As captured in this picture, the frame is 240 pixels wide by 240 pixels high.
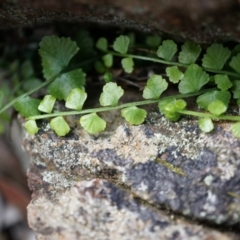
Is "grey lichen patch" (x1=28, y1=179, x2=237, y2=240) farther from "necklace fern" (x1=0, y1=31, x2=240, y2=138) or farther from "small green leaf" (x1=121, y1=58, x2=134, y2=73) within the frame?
"small green leaf" (x1=121, y1=58, x2=134, y2=73)

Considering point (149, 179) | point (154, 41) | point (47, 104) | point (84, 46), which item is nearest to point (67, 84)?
point (47, 104)

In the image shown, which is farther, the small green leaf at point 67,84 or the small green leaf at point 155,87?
the small green leaf at point 67,84

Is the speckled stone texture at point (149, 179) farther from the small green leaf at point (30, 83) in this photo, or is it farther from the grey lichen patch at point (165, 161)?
the small green leaf at point (30, 83)

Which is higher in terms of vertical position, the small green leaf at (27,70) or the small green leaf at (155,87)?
the small green leaf at (27,70)

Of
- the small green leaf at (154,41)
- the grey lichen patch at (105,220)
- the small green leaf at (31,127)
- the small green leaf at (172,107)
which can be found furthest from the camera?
the small green leaf at (154,41)

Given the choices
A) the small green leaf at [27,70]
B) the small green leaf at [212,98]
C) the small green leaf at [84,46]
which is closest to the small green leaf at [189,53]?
the small green leaf at [212,98]

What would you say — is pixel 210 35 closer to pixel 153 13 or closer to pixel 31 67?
pixel 153 13

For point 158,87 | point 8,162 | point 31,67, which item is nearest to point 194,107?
point 158,87

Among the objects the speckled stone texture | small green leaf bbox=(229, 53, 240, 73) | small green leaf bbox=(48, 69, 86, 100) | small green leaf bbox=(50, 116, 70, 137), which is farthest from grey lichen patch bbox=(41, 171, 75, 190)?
small green leaf bbox=(229, 53, 240, 73)

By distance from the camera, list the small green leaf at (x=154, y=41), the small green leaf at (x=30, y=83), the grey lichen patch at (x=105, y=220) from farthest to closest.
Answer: the small green leaf at (x=30, y=83) < the small green leaf at (x=154, y=41) < the grey lichen patch at (x=105, y=220)
